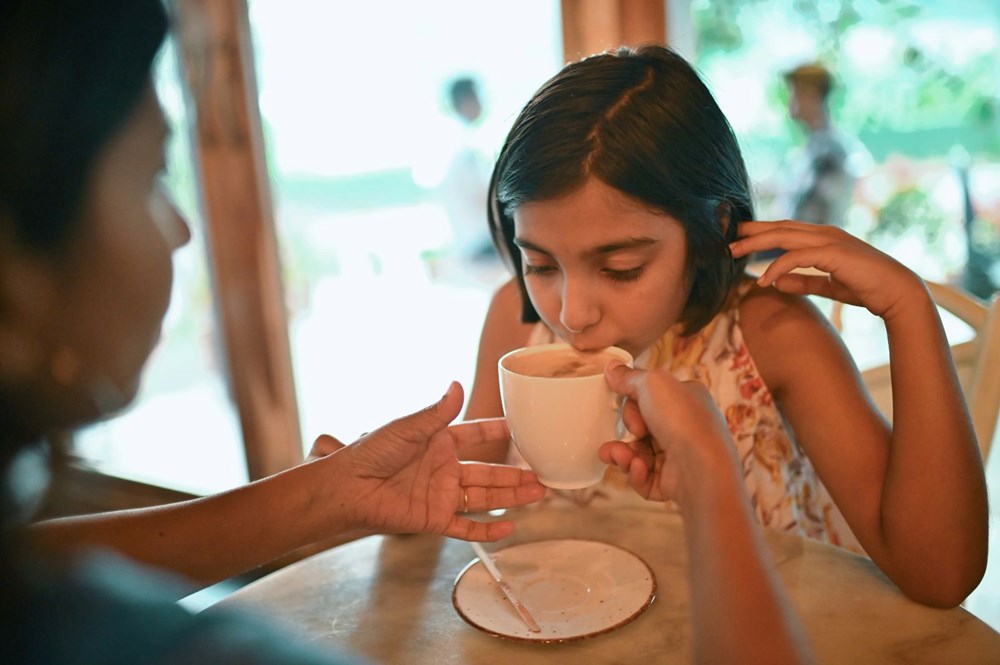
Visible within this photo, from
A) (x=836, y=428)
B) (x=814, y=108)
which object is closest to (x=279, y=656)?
(x=836, y=428)

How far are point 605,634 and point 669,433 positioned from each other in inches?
9.3

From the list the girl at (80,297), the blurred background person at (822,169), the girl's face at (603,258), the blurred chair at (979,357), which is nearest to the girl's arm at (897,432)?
the girl's face at (603,258)

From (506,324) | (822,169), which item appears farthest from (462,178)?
(506,324)

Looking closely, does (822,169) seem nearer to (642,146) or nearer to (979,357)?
(979,357)

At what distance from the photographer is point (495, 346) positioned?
1.64m

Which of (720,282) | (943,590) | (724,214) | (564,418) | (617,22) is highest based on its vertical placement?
(617,22)

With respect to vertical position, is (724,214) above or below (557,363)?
above

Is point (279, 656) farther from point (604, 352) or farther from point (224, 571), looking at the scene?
point (604, 352)

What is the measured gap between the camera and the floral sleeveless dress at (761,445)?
1.43 metres

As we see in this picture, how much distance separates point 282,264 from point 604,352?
2096 mm

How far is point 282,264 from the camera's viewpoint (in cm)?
300

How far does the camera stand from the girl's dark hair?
621 millimetres

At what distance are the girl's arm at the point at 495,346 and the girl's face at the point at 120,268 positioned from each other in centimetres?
74

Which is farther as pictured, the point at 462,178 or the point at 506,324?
the point at 462,178
